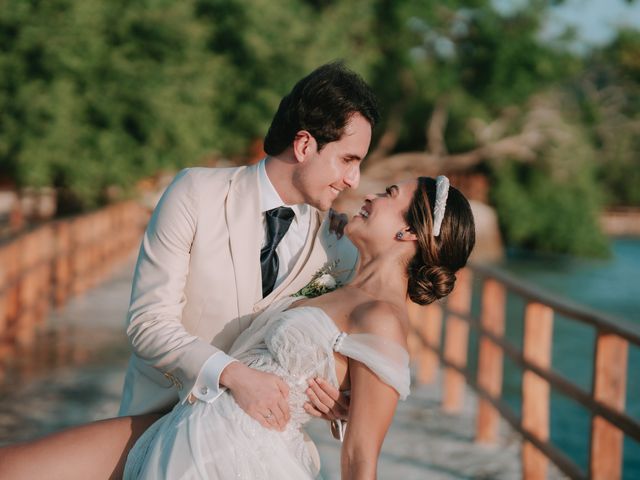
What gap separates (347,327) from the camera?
7.66 ft

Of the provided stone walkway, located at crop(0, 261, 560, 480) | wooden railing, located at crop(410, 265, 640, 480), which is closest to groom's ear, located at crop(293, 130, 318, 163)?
wooden railing, located at crop(410, 265, 640, 480)

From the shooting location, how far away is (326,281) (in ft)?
8.39

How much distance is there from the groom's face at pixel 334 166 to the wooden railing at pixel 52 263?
18.8ft

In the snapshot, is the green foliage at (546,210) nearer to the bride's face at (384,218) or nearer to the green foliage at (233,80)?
the green foliage at (233,80)

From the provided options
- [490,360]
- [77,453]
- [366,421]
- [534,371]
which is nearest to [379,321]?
[366,421]

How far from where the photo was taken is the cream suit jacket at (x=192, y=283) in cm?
236

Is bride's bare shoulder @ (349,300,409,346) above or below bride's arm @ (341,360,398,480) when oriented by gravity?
above

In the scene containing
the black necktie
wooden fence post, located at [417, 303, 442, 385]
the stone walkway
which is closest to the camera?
the black necktie

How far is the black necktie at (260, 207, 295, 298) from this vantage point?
2623mm

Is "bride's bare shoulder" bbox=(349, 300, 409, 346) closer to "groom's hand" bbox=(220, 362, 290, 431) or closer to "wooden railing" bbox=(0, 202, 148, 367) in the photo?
"groom's hand" bbox=(220, 362, 290, 431)

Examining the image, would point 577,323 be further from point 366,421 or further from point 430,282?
point 366,421

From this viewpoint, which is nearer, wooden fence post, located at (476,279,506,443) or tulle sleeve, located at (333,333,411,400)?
tulle sleeve, located at (333,333,411,400)

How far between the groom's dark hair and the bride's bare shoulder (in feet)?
1.61

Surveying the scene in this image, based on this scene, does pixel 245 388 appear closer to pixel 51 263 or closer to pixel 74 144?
pixel 51 263
